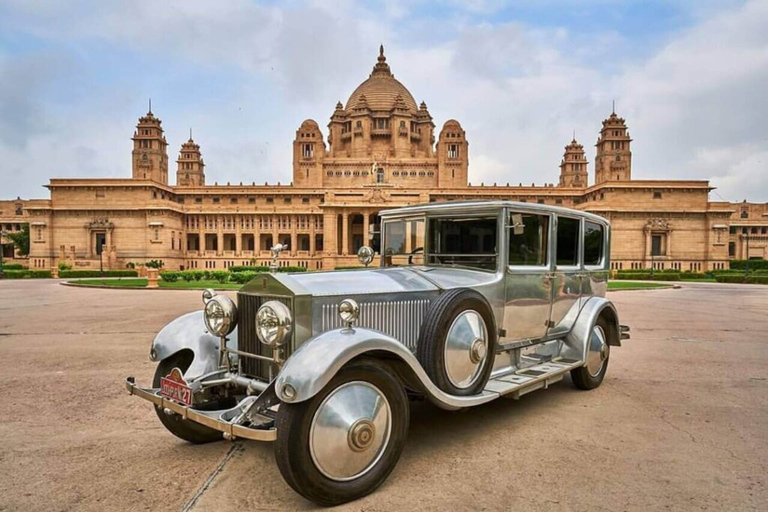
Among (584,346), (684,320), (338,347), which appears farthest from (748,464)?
(684,320)

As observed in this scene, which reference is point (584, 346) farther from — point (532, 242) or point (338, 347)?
point (338, 347)

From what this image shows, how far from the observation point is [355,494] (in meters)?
3.37

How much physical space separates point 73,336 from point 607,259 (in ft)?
36.8

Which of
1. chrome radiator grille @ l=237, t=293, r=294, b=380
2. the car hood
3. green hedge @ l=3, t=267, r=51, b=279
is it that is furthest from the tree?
the car hood

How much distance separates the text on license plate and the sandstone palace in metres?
51.8

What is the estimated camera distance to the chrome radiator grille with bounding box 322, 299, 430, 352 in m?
3.96

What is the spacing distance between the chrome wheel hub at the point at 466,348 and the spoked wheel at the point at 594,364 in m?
2.32

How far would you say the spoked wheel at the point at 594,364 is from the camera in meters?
6.36

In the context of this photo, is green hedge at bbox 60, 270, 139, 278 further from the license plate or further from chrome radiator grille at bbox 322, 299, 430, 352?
chrome radiator grille at bbox 322, 299, 430, 352

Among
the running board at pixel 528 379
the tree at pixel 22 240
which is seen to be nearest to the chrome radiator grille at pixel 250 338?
the running board at pixel 528 379

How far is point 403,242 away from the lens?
6055mm

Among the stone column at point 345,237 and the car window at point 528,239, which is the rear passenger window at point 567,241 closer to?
the car window at point 528,239

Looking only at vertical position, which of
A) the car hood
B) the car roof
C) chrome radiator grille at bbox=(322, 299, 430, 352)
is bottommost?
chrome radiator grille at bbox=(322, 299, 430, 352)

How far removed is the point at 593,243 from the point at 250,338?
17.1 ft
